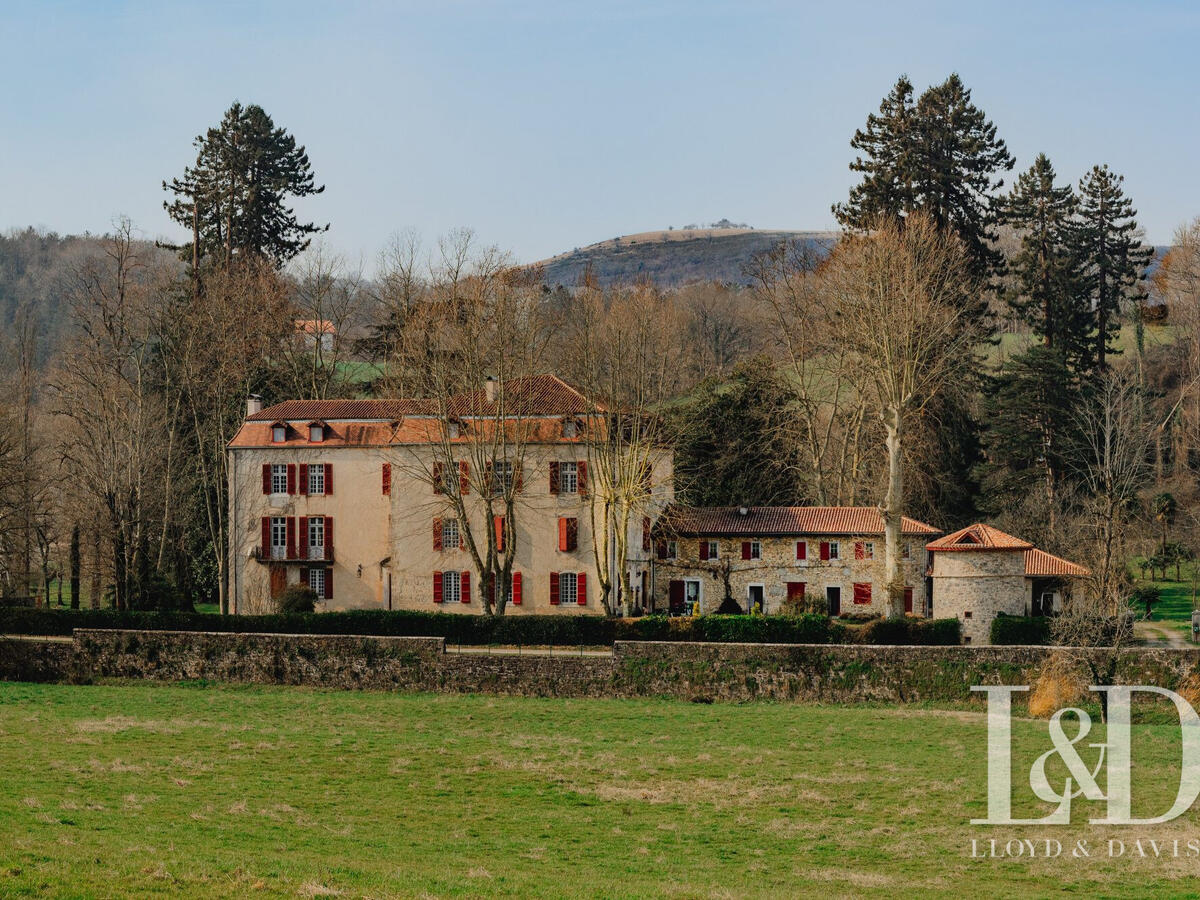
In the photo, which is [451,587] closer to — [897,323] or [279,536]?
[279,536]

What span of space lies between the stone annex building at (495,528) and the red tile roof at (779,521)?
0.23ft

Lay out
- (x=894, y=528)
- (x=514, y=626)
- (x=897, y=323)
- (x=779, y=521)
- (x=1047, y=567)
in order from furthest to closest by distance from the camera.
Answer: (x=779, y=521) < (x=897, y=323) < (x=1047, y=567) < (x=894, y=528) < (x=514, y=626)

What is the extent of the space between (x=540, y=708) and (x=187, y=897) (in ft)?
62.9

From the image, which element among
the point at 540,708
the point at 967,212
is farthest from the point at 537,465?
the point at 967,212

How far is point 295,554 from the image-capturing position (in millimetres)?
45500

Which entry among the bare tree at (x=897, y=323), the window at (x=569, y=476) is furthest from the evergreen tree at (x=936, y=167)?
the window at (x=569, y=476)

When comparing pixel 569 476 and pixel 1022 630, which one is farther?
pixel 569 476

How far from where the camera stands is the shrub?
43188mm

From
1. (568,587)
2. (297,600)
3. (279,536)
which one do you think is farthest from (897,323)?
(279,536)

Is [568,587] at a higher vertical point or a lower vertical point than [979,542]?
lower

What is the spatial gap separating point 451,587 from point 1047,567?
18637 millimetres

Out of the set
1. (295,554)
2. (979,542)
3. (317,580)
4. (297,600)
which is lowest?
(297,600)

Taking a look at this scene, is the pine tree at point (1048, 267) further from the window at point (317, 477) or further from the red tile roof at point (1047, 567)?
the window at point (317, 477)

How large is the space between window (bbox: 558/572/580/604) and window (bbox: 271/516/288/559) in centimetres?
943
